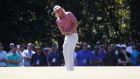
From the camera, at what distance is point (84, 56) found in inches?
787

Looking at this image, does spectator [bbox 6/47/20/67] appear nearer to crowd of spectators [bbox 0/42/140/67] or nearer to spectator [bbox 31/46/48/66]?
crowd of spectators [bbox 0/42/140/67]

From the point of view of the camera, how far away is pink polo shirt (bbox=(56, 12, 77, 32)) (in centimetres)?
1309

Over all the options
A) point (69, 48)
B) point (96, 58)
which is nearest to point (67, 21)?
point (69, 48)

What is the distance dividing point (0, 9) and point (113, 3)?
820 cm

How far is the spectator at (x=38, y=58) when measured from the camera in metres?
19.8

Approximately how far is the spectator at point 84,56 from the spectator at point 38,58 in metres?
1.29

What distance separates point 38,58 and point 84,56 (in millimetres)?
1742

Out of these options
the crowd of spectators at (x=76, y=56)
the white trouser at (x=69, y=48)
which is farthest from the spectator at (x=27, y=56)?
the white trouser at (x=69, y=48)

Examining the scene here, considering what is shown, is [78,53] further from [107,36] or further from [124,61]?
[107,36]

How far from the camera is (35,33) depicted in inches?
1066

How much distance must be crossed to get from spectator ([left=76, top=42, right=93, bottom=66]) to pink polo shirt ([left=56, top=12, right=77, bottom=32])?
22.0 feet

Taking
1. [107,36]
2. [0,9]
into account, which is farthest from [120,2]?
[0,9]

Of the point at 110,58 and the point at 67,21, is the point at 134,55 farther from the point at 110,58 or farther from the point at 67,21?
the point at 67,21

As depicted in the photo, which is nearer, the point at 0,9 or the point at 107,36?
the point at 0,9
